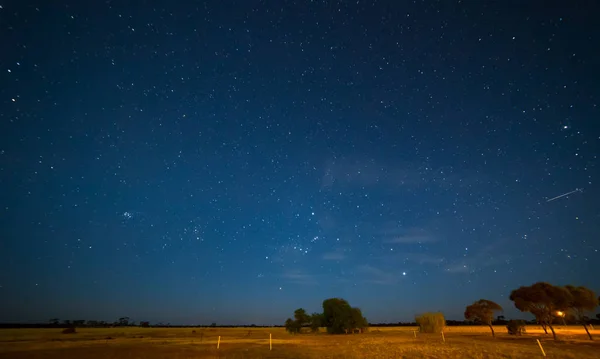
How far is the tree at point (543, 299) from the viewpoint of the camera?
44.3m

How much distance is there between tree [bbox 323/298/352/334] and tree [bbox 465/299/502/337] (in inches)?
1003

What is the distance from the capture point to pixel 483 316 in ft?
189

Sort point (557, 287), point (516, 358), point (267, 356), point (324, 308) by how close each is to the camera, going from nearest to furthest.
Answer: point (516, 358), point (267, 356), point (557, 287), point (324, 308)

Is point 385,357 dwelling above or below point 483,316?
below

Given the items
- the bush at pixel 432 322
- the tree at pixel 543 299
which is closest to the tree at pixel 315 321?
the bush at pixel 432 322

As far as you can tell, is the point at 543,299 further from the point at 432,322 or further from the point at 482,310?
the point at 432,322

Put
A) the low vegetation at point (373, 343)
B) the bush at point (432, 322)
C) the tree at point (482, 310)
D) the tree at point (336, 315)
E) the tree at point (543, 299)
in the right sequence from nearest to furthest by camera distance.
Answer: the low vegetation at point (373, 343)
the tree at point (543, 299)
the tree at point (482, 310)
the bush at point (432, 322)
the tree at point (336, 315)

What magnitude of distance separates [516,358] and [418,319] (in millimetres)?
50922

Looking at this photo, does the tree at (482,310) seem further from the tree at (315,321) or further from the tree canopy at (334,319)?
the tree at (315,321)

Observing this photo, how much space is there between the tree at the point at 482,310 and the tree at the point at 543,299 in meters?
8.93

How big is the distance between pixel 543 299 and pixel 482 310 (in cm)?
1503

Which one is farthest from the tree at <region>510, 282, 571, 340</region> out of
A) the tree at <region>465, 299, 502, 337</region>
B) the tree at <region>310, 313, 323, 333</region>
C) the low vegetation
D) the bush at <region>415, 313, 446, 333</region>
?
the tree at <region>310, 313, 323, 333</region>

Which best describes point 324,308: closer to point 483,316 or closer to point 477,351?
point 483,316

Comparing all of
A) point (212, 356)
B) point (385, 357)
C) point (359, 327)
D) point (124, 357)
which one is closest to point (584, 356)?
point (385, 357)
